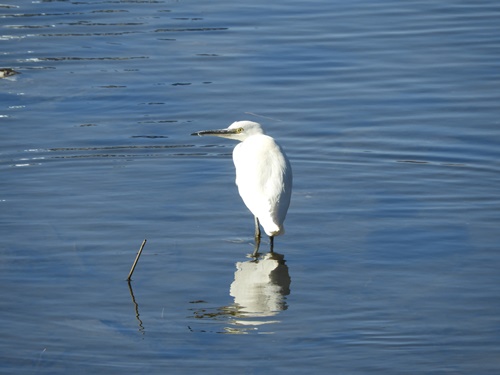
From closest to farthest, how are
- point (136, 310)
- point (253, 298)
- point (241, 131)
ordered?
point (136, 310) → point (253, 298) → point (241, 131)

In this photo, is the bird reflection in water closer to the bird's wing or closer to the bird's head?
the bird's wing


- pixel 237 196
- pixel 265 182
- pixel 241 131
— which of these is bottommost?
pixel 237 196

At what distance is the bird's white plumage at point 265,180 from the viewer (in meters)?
8.24

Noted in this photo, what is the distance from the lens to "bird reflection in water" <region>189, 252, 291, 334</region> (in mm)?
7082

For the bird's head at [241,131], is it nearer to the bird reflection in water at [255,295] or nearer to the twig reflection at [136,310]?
the bird reflection in water at [255,295]

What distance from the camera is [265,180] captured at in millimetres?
8625

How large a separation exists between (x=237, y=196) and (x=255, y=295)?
6.81ft

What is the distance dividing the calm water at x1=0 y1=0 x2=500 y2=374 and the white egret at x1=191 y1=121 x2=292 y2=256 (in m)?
0.31

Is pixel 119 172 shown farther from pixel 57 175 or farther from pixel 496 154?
pixel 496 154

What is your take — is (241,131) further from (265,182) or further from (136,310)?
(136,310)

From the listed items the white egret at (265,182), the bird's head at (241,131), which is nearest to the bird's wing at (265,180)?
the white egret at (265,182)

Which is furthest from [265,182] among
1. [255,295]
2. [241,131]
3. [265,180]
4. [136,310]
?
[136,310]

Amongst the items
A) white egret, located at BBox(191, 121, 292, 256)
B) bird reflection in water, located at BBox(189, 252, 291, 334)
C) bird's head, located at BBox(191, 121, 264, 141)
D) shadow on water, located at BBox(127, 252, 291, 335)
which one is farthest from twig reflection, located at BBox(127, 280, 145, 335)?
bird's head, located at BBox(191, 121, 264, 141)

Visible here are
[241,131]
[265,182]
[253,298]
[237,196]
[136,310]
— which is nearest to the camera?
[136,310]
